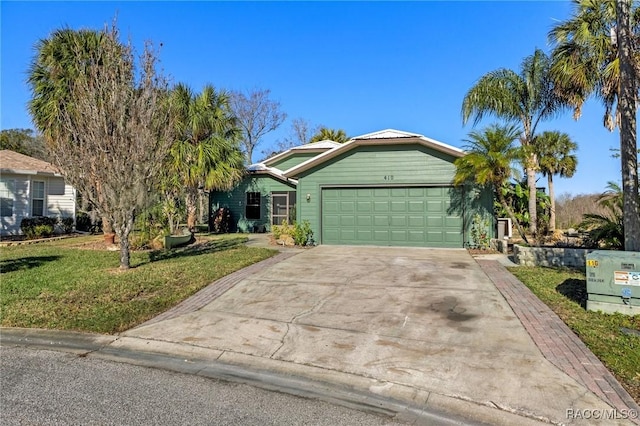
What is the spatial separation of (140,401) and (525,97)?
15457 mm

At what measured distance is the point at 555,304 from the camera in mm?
6246

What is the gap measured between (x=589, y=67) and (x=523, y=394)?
389 inches

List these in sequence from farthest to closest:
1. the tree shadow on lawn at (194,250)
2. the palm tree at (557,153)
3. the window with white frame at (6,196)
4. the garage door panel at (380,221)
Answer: the palm tree at (557,153) → the window with white frame at (6,196) → the garage door panel at (380,221) → the tree shadow on lawn at (194,250)

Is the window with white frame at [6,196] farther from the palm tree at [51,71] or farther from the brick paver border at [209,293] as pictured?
the brick paver border at [209,293]

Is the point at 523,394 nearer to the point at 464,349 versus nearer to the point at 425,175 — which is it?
the point at 464,349

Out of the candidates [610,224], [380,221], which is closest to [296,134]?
[380,221]

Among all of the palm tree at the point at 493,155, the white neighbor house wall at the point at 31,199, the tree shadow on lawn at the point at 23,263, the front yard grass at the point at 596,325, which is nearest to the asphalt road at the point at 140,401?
the front yard grass at the point at 596,325

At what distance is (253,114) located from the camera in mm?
39281

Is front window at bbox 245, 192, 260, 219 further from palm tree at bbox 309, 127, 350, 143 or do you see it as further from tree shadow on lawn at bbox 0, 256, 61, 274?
tree shadow on lawn at bbox 0, 256, 61, 274

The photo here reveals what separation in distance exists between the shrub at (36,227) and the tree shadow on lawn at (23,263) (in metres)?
6.76

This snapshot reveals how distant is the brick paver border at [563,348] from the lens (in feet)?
11.6

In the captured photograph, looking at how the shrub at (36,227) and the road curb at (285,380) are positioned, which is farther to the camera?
the shrub at (36,227)

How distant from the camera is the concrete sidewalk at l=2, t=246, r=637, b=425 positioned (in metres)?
3.54

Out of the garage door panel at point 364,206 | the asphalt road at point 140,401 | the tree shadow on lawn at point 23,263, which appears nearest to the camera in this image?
the asphalt road at point 140,401
